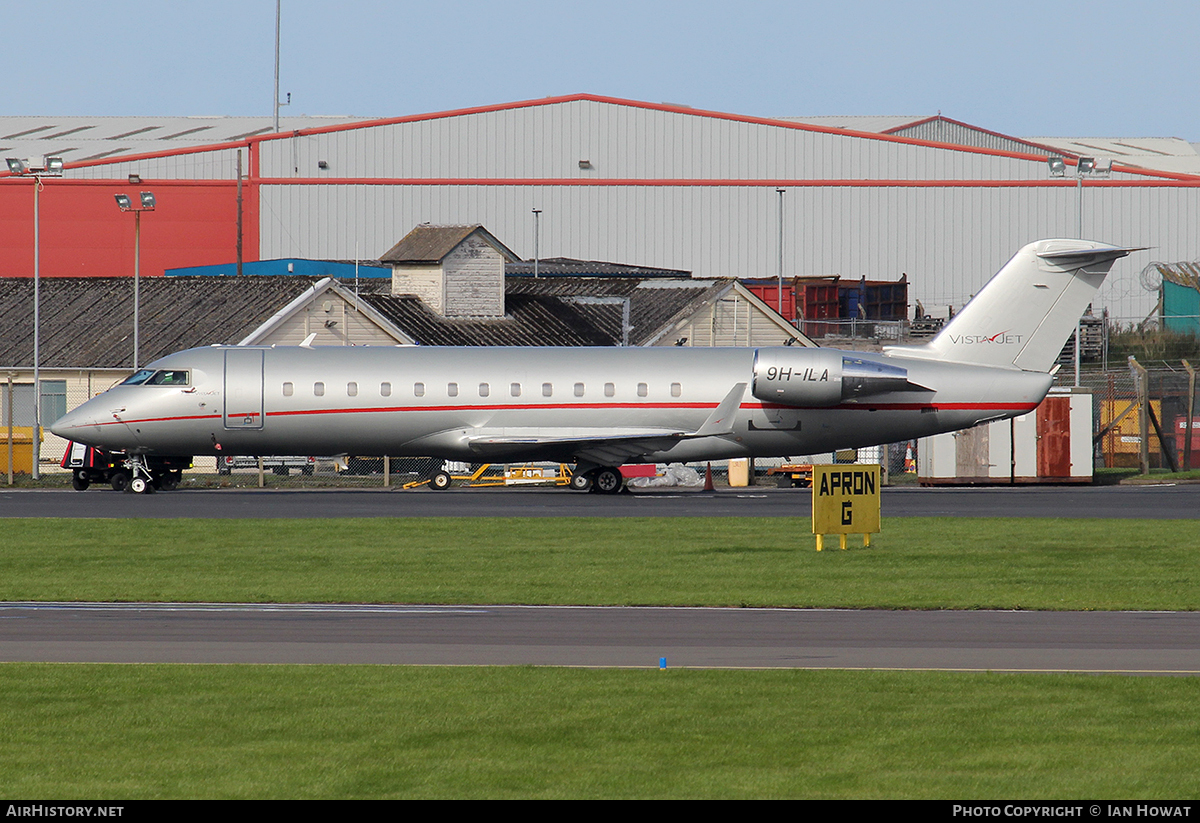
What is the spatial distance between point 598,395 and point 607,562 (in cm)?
1593

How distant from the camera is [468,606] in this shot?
1755cm

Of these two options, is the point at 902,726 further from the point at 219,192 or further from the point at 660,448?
the point at 219,192

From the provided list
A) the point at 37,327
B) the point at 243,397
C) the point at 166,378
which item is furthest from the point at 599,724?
the point at 37,327

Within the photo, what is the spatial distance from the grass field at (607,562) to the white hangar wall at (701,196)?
5031 centimetres

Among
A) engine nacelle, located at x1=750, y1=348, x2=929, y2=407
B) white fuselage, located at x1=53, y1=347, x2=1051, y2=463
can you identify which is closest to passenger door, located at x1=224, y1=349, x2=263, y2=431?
white fuselage, located at x1=53, y1=347, x2=1051, y2=463

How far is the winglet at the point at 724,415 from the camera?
37.4 metres

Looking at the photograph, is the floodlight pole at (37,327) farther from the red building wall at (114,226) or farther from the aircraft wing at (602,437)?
the red building wall at (114,226)

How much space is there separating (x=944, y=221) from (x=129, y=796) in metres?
73.8

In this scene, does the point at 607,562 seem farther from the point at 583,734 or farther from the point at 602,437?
the point at 602,437

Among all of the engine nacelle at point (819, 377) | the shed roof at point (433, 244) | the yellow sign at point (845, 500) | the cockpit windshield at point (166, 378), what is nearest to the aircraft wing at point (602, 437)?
the engine nacelle at point (819, 377)

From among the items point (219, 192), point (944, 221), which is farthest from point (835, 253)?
point (219, 192)

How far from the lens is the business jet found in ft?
123

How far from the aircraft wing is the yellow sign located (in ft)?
47.7

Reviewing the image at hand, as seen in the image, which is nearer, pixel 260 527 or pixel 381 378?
pixel 260 527
